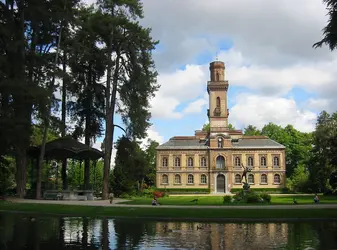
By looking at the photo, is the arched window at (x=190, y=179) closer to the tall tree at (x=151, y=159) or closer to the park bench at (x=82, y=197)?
the tall tree at (x=151, y=159)

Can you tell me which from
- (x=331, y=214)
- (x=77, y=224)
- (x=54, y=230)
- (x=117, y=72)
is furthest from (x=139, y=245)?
(x=117, y=72)

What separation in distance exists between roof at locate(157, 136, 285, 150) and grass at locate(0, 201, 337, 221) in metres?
48.4

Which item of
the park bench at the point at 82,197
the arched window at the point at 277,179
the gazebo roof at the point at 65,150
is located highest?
the gazebo roof at the point at 65,150

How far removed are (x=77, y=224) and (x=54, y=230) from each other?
221cm

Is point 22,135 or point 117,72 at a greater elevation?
point 117,72

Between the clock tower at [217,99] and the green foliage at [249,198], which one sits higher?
the clock tower at [217,99]

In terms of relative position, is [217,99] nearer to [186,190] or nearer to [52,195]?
[186,190]

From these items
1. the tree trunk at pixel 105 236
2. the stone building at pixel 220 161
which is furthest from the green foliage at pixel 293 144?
the tree trunk at pixel 105 236

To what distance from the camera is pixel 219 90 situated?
238 feet

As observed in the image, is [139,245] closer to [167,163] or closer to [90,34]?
[90,34]

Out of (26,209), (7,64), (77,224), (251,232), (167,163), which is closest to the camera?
(251,232)

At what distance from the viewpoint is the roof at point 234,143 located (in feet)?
229

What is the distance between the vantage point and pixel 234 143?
70812 mm

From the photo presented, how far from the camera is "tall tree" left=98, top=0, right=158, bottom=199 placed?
34688mm
